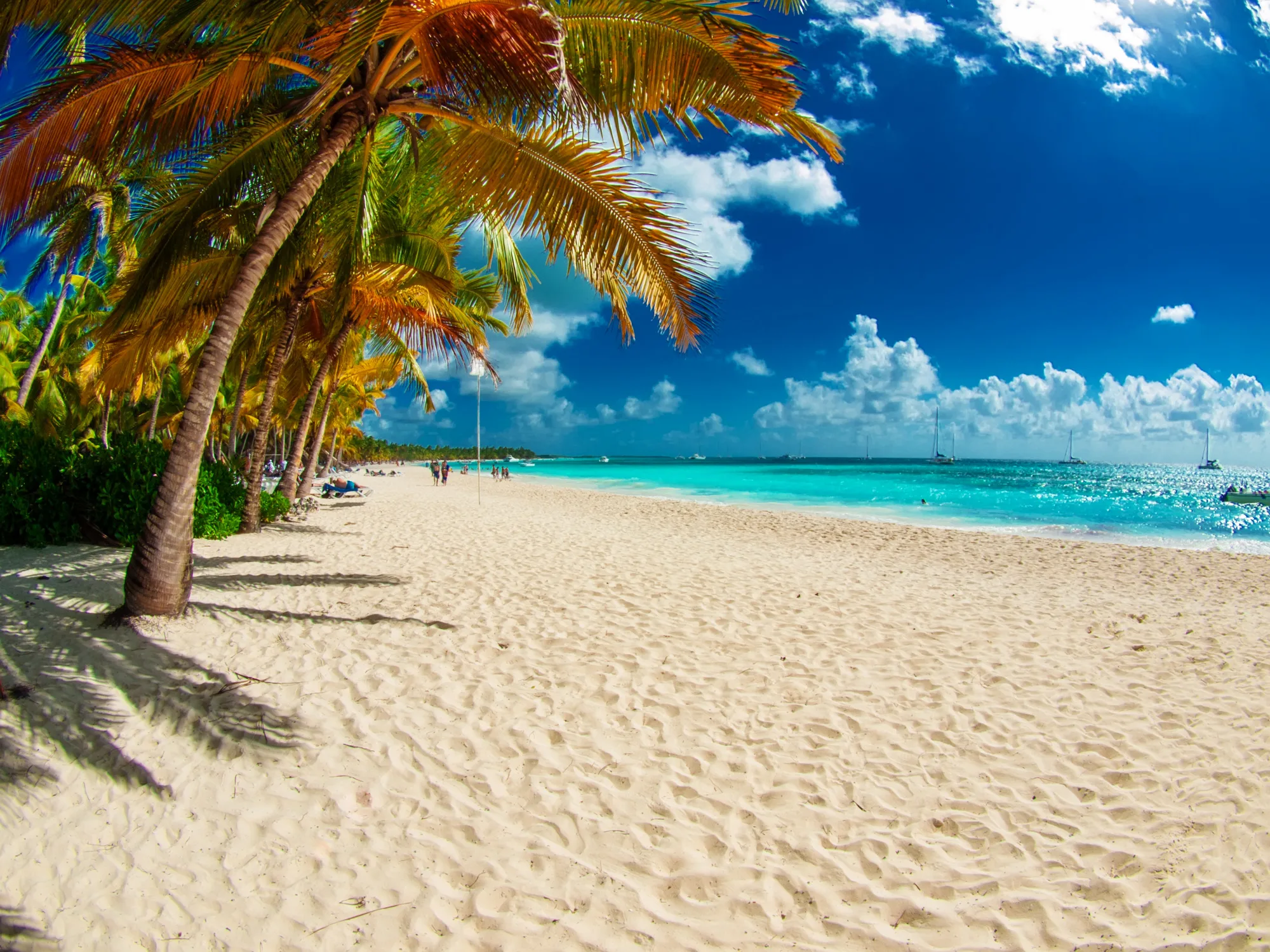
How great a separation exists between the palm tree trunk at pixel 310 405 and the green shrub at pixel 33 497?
4717 mm

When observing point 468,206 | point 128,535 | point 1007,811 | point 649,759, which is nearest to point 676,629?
point 649,759

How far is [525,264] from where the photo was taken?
9.30 m

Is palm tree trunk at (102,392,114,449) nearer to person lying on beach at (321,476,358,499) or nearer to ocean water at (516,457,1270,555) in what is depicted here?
person lying on beach at (321,476,358,499)

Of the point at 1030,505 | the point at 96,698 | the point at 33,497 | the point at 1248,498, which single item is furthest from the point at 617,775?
the point at 1248,498

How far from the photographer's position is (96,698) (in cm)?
353

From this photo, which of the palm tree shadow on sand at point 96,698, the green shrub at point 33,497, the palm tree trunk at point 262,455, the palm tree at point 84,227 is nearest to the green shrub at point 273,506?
the palm tree trunk at point 262,455

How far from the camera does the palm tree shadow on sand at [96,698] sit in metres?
2.96

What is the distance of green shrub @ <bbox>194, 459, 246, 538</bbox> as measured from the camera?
30.3 ft

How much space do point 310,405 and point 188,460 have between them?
9098 millimetres

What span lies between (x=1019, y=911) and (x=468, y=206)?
7.09 meters

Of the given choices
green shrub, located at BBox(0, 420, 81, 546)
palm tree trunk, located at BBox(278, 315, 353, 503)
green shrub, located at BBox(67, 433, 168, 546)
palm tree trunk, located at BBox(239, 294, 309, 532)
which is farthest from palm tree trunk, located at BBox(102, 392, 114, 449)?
green shrub, located at BBox(67, 433, 168, 546)

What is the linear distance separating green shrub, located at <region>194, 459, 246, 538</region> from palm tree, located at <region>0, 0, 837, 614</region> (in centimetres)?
510

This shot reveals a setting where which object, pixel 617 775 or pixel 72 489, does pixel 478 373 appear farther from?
pixel 617 775

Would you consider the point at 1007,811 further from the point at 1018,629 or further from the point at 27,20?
the point at 27,20
